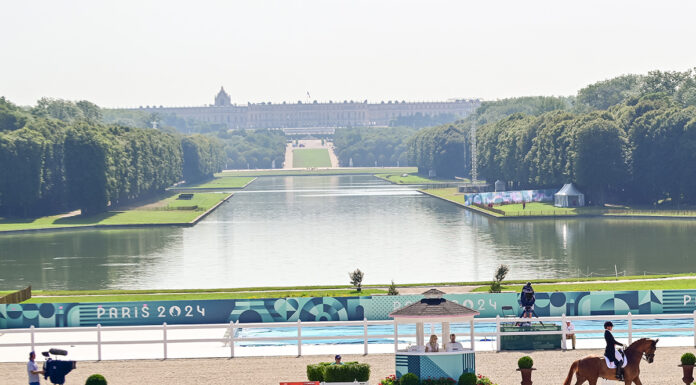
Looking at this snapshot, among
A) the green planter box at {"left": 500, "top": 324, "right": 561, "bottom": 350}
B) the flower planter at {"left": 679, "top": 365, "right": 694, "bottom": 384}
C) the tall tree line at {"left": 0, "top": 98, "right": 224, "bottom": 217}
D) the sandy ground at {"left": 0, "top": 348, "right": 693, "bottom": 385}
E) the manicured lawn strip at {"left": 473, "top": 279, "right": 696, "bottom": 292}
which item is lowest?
the manicured lawn strip at {"left": 473, "top": 279, "right": 696, "bottom": 292}

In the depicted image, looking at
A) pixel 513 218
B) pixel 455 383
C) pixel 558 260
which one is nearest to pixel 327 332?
pixel 455 383

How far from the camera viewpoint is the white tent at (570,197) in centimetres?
12488

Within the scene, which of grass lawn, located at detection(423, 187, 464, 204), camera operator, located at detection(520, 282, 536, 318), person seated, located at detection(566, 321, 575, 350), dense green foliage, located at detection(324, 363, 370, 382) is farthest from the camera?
grass lawn, located at detection(423, 187, 464, 204)

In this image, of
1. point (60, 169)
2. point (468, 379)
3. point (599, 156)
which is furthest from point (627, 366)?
point (60, 169)

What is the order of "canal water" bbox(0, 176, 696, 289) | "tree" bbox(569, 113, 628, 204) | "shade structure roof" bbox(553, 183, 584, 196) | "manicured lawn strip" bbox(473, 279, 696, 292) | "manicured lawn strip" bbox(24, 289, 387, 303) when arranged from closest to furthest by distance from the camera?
"manicured lawn strip" bbox(473, 279, 696, 292) → "manicured lawn strip" bbox(24, 289, 387, 303) → "canal water" bbox(0, 176, 696, 289) → "tree" bbox(569, 113, 628, 204) → "shade structure roof" bbox(553, 183, 584, 196)

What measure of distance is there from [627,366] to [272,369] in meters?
→ 11.9

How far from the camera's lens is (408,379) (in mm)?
28078

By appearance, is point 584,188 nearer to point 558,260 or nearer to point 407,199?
point 407,199

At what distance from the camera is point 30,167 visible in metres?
120

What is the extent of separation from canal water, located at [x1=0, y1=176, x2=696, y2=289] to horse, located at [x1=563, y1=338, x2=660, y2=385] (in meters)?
40.0

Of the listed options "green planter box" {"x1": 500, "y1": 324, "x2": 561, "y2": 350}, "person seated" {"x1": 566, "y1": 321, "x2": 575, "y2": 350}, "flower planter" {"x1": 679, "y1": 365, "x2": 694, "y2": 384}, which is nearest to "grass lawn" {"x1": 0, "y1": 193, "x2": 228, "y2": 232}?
"green planter box" {"x1": 500, "y1": 324, "x2": 561, "y2": 350}

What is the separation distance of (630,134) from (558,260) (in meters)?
52.9

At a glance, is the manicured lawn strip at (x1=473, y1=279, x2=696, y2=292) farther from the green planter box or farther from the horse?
the horse

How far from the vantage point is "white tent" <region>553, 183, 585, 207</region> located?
125 m
